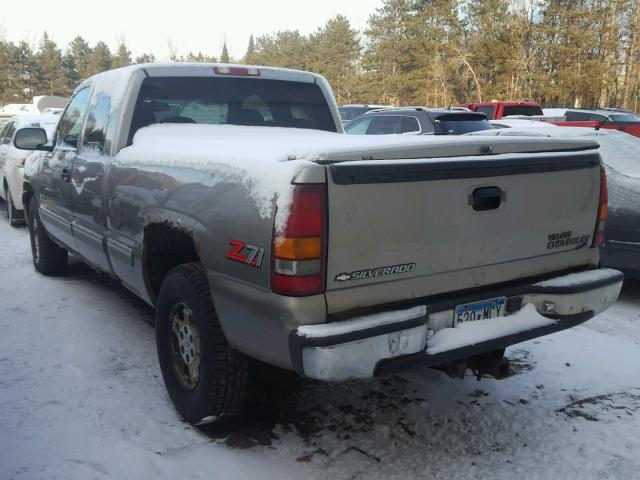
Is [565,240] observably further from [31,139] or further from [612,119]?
[612,119]

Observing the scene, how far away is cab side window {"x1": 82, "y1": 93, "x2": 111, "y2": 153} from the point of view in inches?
164

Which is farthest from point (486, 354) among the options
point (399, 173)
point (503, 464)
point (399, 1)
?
point (399, 1)

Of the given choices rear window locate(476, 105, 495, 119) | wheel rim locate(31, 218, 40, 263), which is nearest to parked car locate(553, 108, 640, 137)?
rear window locate(476, 105, 495, 119)

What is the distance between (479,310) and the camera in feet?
8.95

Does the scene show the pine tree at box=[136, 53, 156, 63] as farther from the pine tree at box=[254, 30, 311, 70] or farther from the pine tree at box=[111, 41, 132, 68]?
the pine tree at box=[254, 30, 311, 70]

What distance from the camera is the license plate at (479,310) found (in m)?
2.66

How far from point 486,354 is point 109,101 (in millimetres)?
3029

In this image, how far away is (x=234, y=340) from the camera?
2654 mm

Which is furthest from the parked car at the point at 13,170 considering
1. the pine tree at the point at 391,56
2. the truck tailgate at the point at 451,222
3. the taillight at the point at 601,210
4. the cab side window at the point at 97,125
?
the pine tree at the point at 391,56

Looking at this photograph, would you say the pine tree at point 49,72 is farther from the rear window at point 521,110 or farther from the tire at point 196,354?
the tire at point 196,354

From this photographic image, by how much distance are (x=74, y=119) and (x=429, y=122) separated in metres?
6.96

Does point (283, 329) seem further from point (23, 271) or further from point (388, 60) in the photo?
point (388, 60)

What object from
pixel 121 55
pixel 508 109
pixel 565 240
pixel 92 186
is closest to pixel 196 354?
pixel 92 186

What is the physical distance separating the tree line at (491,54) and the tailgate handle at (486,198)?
3741cm
